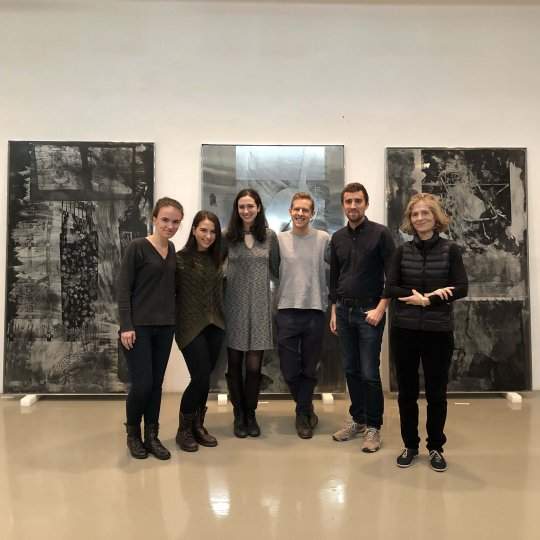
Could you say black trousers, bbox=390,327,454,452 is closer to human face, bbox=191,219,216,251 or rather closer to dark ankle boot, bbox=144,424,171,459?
human face, bbox=191,219,216,251

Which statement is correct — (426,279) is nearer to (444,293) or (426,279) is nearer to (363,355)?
(444,293)

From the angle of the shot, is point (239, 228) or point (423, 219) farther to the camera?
point (239, 228)

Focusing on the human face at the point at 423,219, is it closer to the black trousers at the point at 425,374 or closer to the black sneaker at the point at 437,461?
the black trousers at the point at 425,374

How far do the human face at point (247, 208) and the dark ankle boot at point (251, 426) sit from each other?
4.03 feet

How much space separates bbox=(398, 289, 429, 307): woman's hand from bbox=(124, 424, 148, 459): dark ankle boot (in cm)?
165

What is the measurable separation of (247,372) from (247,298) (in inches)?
18.5

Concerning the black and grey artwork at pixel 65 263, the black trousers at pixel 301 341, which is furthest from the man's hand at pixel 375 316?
the black and grey artwork at pixel 65 263

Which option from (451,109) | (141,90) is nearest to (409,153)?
(451,109)

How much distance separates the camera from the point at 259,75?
146 inches

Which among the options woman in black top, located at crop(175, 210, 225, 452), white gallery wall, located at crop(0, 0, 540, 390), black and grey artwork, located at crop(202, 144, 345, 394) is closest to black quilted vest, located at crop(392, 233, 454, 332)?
woman in black top, located at crop(175, 210, 225, 452)

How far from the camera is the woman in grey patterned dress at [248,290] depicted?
2.73 meters

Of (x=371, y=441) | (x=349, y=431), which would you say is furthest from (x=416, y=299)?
(x=349, y=431)

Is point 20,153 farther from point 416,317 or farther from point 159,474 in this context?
point 416,317

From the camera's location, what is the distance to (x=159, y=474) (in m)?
2.33
